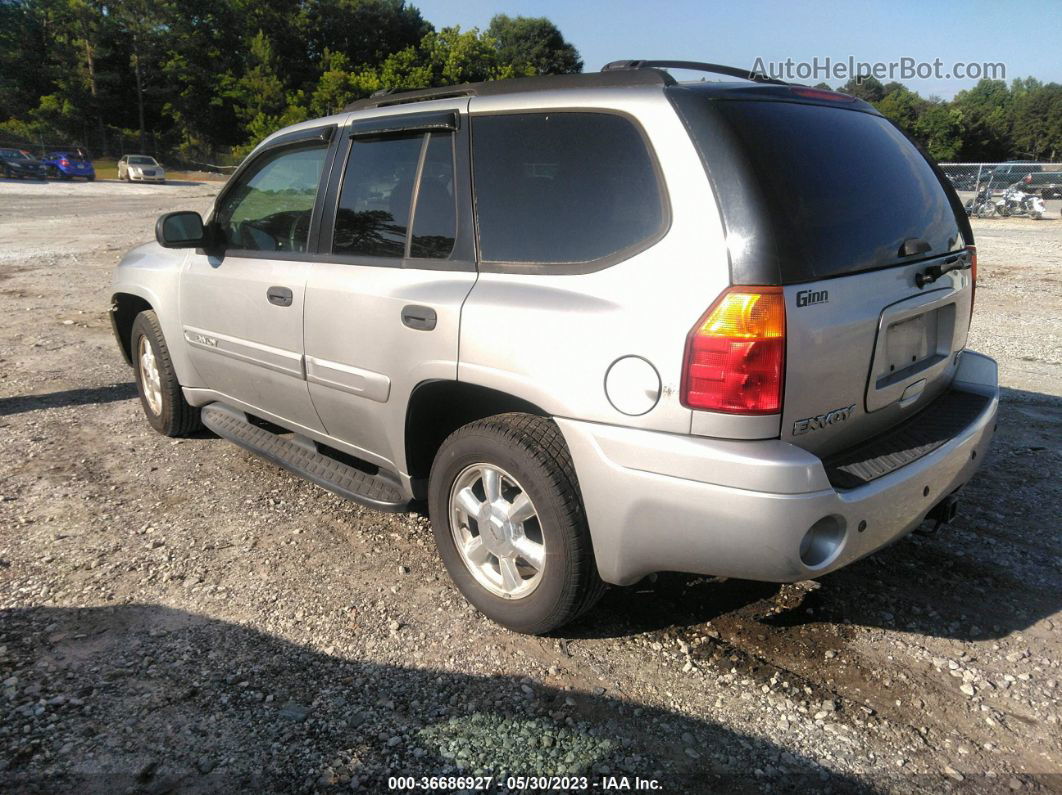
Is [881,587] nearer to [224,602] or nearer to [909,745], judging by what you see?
[909,745]

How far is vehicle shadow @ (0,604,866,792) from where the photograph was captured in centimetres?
231

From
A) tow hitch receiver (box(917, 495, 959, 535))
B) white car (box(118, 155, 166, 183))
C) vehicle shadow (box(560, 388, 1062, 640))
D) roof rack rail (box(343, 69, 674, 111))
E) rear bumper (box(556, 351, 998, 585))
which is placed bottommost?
vehicle shadow (box(560, 388, 1062, 640))

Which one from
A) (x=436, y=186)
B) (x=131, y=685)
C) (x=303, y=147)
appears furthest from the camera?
(x=303, y=147)

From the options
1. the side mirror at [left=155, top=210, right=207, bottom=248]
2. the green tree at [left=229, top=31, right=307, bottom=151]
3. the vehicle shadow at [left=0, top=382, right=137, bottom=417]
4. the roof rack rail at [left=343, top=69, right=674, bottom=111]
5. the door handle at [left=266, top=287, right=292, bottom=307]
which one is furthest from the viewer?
the green tree at [left=229, top=31, right=307, bottom=151]

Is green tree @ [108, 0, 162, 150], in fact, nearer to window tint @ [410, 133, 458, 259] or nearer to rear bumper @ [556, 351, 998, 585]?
window tint @ [410, 133, 458, 259]

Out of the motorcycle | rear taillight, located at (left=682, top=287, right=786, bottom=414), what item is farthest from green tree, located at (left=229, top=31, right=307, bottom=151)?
rear taillight, located at (left=682, top=287, right=786, bottom=414)

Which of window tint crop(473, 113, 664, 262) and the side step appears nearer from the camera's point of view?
window tint crop(473, 113, 664, 262)

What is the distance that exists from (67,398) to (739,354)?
5447 millimetres

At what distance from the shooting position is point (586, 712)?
2598 mm

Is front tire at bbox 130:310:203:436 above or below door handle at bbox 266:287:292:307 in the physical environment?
Result: below

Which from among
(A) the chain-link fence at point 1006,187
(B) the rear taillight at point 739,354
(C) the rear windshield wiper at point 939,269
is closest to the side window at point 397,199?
(B) the rear taillight at point 739,354

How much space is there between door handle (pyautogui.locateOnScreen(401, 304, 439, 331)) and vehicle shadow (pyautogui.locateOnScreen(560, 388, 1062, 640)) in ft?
4.17

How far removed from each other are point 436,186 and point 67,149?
6057 centimetres

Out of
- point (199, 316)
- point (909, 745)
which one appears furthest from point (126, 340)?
point (909, 745)
